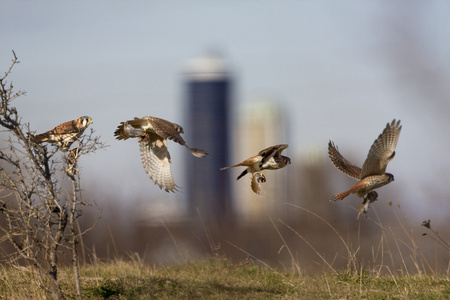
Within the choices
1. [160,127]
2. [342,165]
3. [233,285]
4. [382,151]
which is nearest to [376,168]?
[382,151]

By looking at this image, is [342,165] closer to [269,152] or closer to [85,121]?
[269,152]

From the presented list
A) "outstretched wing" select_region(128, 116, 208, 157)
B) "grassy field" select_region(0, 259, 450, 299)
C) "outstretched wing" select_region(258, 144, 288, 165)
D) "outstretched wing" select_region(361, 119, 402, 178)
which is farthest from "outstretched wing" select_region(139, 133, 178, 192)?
"outstretched wing" select_region(361, 119, 402, 178)

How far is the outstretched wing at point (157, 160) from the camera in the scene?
6.44m

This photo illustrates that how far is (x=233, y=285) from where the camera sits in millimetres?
7602

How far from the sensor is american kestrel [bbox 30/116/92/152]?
6203mm

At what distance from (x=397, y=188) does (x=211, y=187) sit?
127512 millimetres

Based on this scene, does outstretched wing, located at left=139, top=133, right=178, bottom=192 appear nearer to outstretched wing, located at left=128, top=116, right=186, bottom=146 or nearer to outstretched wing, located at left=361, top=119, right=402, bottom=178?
outstretched wing, located at left=128, top=116, right=186, bottom=146

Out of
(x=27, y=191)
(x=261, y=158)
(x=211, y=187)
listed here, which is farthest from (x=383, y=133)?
(x=211, y=187)

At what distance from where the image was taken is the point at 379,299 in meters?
6.69

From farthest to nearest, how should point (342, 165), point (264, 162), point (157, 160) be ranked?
1. point (342, 165)
2. point (157, 160)
3. point (264, 162)

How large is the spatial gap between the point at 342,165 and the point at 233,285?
1.95 meters

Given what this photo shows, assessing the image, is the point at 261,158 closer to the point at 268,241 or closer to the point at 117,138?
the point at 117,138

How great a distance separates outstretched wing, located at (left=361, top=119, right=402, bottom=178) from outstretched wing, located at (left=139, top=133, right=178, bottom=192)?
1955 mm

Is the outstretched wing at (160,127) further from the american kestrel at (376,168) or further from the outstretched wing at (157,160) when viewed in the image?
the american kestrel at (376,168)
